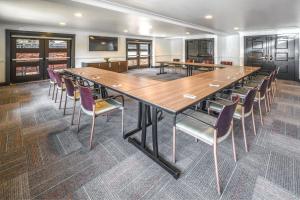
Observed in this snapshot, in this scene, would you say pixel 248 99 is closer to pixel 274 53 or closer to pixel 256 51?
pixel 274 53

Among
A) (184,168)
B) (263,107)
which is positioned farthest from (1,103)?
(263,107)

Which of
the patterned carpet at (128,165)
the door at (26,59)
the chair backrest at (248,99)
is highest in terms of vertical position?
the door at (26,59)

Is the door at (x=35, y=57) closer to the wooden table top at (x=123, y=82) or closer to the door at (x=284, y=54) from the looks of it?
the wooden table top at (x=123, y=82)

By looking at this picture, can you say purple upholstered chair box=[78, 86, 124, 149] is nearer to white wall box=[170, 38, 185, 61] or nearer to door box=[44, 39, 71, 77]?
door box=[44, 39, 71, 77]

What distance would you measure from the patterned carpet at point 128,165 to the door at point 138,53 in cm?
861

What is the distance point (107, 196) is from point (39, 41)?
7.53 metres

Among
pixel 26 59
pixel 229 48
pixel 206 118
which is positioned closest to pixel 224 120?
pixel 206 118

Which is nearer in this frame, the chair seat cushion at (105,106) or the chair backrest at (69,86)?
the chair seat cushion at (105,106)

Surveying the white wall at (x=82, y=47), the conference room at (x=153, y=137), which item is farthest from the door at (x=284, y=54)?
the white wall at (x=82, y=47)

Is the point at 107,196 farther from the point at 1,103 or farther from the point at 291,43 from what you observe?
the point at 291,43

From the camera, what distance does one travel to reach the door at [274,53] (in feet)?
24.3

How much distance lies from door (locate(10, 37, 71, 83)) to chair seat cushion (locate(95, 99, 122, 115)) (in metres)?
5.94

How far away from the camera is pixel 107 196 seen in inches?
59.8

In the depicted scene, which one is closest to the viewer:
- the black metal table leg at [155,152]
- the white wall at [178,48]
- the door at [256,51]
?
the black metal table leg at [155,152]
